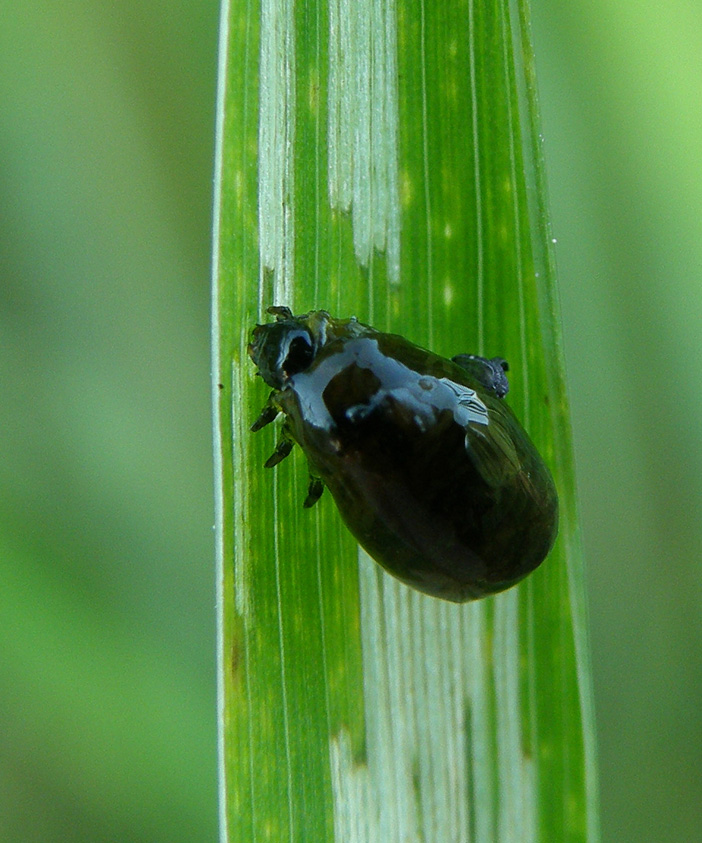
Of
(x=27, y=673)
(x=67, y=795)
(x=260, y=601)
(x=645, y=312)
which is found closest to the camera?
(x=260, y=601)

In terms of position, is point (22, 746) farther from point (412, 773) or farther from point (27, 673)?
point (412, 773)

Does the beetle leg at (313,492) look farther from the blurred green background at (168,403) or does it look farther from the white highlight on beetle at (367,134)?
the blurred green background at (168,403)

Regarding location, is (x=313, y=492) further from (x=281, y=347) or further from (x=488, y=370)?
(x=488, y=370)

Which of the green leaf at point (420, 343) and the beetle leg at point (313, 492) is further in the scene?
the beetle leg at point (313, 492)

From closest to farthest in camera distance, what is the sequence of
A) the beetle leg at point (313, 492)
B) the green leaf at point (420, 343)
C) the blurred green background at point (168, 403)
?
the green leaf at point (420, 343) < the beetle leg at point (313, 492) < the blurred green background at point (168, 403)

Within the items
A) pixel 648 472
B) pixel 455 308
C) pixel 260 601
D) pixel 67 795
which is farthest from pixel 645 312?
pixel 67 795

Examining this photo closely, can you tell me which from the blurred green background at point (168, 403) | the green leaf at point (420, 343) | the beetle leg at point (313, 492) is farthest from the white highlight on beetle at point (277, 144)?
the blurred green background at point (168, 403)

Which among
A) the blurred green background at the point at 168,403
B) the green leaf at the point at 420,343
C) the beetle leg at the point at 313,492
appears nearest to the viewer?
the green leaf at the point at 420,343
